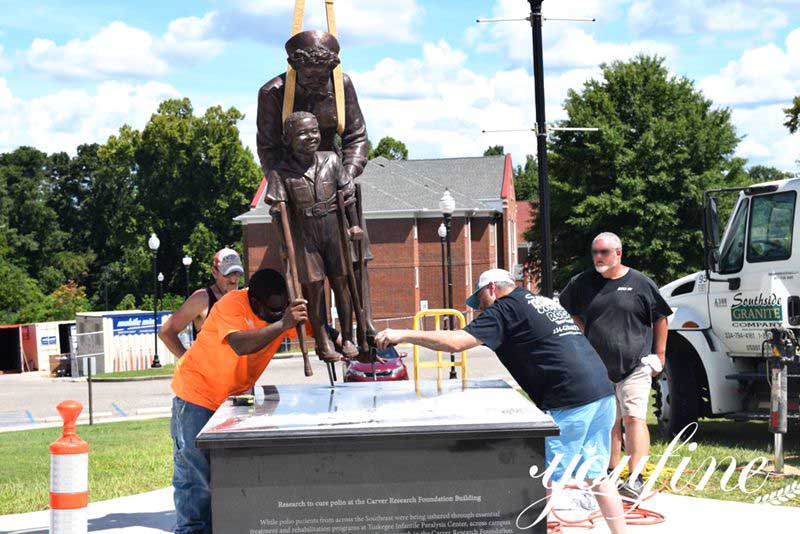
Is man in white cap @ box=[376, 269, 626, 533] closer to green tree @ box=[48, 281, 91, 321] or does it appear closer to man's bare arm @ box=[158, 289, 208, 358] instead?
man's bare arm @ box=[158, 289, 208, 358]

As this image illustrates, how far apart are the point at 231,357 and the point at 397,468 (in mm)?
1528

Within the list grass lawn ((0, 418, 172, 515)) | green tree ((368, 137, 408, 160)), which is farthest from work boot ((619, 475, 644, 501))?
green tree ((368, 137, 408, 160))

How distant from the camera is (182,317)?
23.3 ft

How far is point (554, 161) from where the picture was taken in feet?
Result: 134

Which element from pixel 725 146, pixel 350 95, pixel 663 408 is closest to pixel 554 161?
pixel 725 146

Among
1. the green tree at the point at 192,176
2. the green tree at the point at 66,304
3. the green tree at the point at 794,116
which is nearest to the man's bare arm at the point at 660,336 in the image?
the green tree at the point at 794,116

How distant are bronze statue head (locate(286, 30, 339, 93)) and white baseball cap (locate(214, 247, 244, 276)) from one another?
1376 millimetres

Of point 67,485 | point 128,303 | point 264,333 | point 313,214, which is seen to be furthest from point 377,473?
point 128,303

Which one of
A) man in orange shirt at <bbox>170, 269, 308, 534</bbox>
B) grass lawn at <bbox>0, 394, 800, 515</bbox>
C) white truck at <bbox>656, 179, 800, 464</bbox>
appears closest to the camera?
man in orange shirt at <bbox>170, 269, 308, 534</bbox>

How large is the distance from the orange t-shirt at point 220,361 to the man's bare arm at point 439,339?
2.55 feet

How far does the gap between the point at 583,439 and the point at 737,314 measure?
5660 millimetres

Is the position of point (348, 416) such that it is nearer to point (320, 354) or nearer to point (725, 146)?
point (320, 354)

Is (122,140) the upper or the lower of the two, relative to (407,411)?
upper

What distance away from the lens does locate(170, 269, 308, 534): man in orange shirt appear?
619 cm
